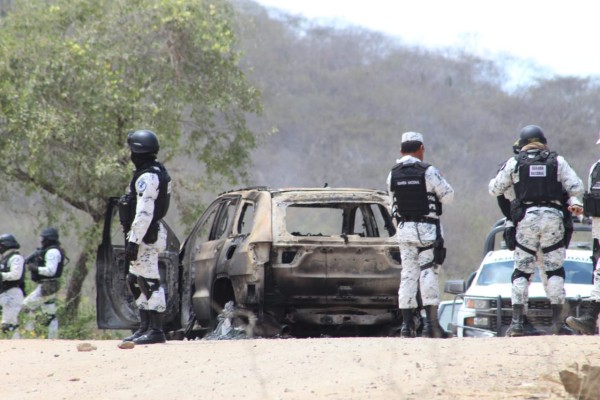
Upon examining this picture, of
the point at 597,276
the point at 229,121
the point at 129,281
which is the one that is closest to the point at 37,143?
the point at 229,121

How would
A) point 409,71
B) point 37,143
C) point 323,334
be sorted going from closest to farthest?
point 323,334 < point 37,143 < point 409,71

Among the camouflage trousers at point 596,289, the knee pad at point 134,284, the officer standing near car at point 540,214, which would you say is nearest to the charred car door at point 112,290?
the knee pad at point 134,284

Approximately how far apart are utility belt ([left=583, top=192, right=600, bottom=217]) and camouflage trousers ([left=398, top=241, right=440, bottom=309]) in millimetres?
1335

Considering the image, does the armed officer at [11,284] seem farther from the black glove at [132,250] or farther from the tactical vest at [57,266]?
the black glove at [132,250]

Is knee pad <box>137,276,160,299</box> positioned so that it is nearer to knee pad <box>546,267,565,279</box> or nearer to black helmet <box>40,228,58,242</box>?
knee pad <box>546,267,565,279</box>

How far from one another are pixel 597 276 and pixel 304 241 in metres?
2.61

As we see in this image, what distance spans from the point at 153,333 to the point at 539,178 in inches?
139

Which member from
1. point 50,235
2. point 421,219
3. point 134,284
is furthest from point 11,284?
point 421,219

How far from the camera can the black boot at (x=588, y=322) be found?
32.6 ft

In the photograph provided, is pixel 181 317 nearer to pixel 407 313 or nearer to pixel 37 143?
pixel 407 313

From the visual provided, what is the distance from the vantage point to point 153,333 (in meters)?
10.3

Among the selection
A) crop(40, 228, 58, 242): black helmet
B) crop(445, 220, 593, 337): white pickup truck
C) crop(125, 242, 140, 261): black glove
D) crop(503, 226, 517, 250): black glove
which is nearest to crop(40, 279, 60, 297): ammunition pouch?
crop(40, 228, 58, 242): black helmet

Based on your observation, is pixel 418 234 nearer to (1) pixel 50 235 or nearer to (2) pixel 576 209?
(2) pixel 576 209

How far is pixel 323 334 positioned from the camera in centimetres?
1168
